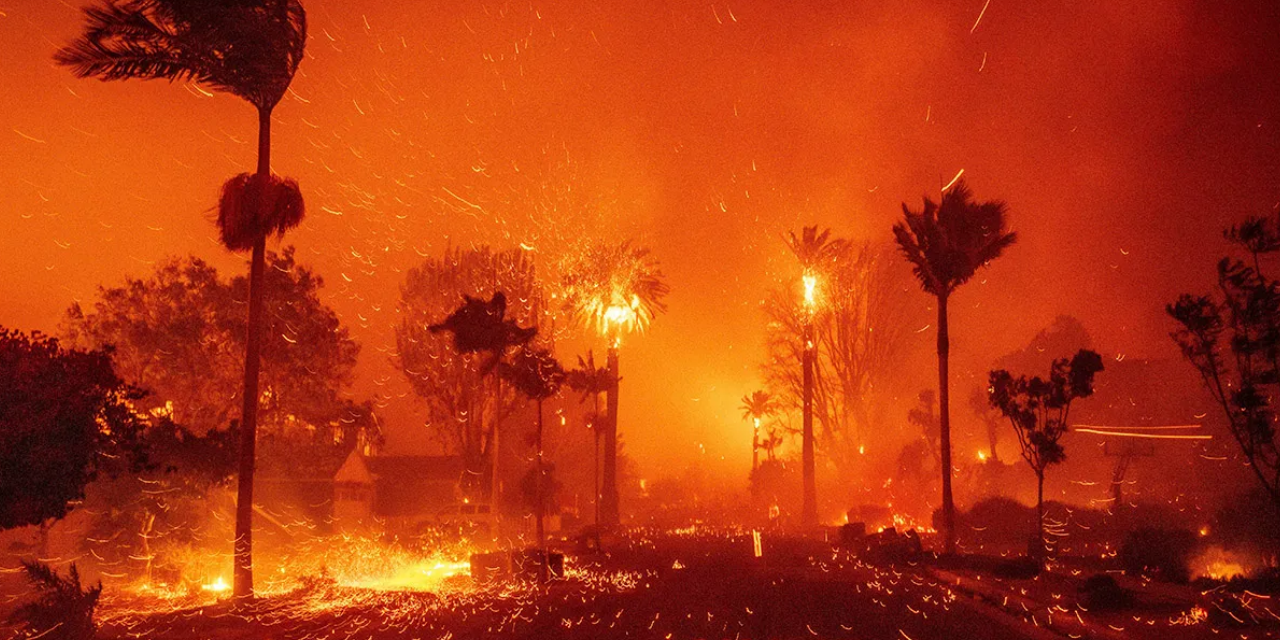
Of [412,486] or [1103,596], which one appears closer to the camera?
[1103,596]

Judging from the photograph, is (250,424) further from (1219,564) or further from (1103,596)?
(1219,564)

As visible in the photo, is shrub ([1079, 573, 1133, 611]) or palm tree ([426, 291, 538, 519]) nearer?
shrub ([1079, 573, 1133, 611])

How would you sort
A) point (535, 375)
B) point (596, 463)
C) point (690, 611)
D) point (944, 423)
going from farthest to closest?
point (596, 463), point (944, 423), point (535, 375), point (690, 611)

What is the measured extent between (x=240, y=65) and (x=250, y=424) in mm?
7229

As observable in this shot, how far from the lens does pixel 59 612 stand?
13.8 metres

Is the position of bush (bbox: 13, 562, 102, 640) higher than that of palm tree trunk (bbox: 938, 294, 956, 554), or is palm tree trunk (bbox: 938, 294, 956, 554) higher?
palm tree trunk (bbox: 938, 294, 956, 554)

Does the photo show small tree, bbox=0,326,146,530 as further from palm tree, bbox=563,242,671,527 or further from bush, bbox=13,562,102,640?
palm tree, bbox=563,242,671,527

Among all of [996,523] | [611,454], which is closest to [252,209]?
[996,523]

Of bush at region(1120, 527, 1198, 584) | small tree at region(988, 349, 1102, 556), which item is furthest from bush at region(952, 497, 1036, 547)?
small tree at region(988, 349, 1102, 556)

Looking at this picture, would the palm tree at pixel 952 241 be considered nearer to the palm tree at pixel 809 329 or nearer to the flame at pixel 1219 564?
Result: the flame at pixel 1219 564

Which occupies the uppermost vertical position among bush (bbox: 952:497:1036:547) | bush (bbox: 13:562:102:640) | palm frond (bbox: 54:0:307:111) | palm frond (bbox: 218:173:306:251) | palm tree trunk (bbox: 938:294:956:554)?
palm frond (bbox: 54:0:307:111)

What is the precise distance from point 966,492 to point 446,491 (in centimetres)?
3122

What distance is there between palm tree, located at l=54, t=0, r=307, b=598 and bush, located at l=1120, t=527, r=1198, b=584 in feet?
71.3

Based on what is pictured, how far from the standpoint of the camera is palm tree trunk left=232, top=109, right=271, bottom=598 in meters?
19.8
